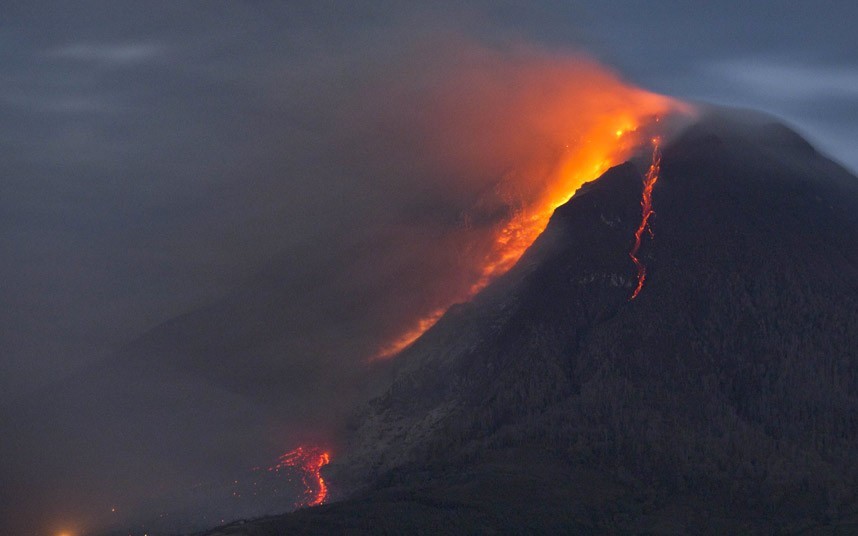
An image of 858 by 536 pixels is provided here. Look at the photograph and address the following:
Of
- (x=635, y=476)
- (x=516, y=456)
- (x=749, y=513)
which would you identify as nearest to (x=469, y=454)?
(x=516, y=456)

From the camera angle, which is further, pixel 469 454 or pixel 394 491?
pixel 469 454

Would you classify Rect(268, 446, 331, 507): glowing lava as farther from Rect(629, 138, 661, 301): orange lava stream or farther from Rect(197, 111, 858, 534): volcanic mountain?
Rect(629, 138, 661, 301): orange lava stream

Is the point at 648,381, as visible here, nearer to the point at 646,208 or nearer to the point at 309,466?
the point at 646,208

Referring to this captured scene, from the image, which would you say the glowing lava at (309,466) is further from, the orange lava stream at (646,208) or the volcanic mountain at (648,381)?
the orange lava stream at (646,208)

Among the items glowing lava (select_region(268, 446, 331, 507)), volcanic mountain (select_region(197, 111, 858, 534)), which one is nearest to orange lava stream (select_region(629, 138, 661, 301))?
volcanic mountain (select_region(197, 111, 858, 534))

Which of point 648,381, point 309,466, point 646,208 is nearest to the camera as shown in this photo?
point 648,381

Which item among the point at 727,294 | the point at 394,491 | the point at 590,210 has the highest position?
the point at 590,210

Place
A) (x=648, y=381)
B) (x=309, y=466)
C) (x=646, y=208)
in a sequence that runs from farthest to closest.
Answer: (x=646, y=208), (x=309, y=466), (x=648, y=381)

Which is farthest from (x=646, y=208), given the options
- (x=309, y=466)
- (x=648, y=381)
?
(x=309, y=466)

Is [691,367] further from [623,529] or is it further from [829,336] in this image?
[623,529]
